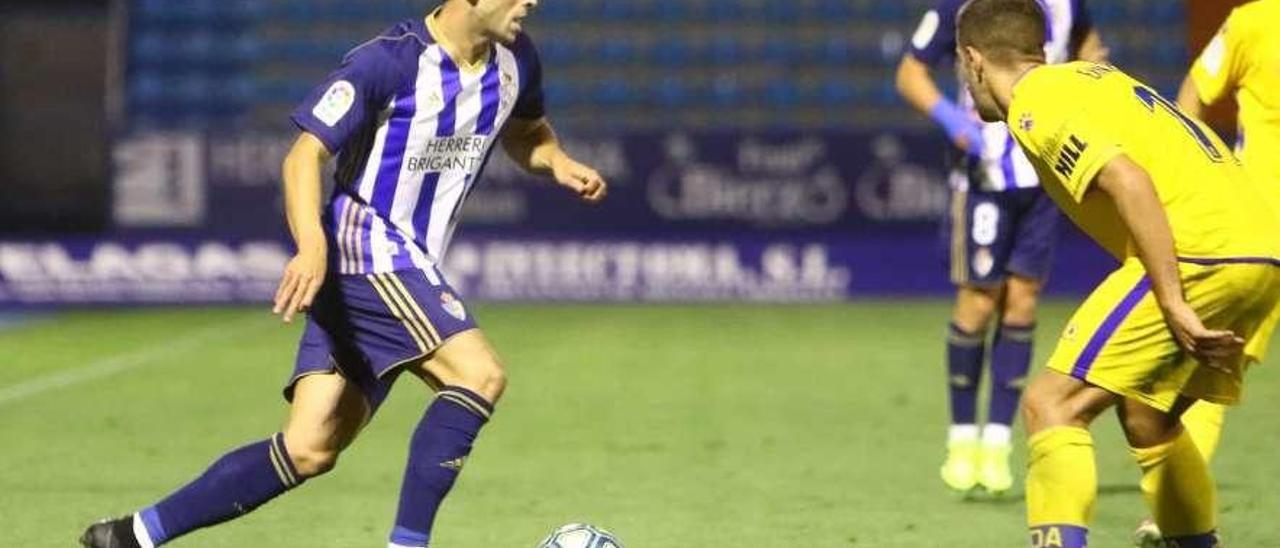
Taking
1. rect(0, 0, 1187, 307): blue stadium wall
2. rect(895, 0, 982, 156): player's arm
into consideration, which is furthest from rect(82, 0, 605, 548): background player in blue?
rect(0, 0, 1187, 307): blue stadium wall

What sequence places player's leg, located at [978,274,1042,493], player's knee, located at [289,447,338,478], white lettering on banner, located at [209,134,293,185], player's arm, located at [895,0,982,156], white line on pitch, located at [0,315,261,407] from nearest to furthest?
1. player's knee, located at [289,447,338,478]
2. player's leg, located at [978,274,1042,493]
3. player's arm, located at [895,0,982,156]
4. white line on pitch, located at [0,315,261,407]
5. white lettering on banner, located at [209,134,293,185]

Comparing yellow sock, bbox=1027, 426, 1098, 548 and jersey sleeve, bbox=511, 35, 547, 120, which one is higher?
jersey sleeve, bbox=511, 35, 547, 120

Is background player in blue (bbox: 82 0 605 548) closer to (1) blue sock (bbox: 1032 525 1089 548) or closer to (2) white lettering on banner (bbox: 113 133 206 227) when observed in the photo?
(1) blue sock (bbox: 1032 525 1089 548)

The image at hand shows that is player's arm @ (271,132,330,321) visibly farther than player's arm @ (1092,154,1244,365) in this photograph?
Yes

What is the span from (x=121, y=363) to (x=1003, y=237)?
5940 mm

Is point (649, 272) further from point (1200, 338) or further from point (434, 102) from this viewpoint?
point (1200, 338)

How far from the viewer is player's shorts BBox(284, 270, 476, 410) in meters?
5.66

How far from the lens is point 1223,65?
21.9ft

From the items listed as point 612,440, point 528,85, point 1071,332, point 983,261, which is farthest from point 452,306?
point 612,440

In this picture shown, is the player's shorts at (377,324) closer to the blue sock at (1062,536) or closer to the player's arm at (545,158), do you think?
the player's arm at (545,158)

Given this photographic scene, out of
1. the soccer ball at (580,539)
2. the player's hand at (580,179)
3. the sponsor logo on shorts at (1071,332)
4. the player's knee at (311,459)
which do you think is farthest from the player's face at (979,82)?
the player's knee at (311,459)

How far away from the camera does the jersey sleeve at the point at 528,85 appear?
603 cm

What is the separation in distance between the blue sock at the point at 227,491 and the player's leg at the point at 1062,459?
5.93 feet

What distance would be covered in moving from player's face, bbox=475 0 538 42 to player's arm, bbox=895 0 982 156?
7.87ft
